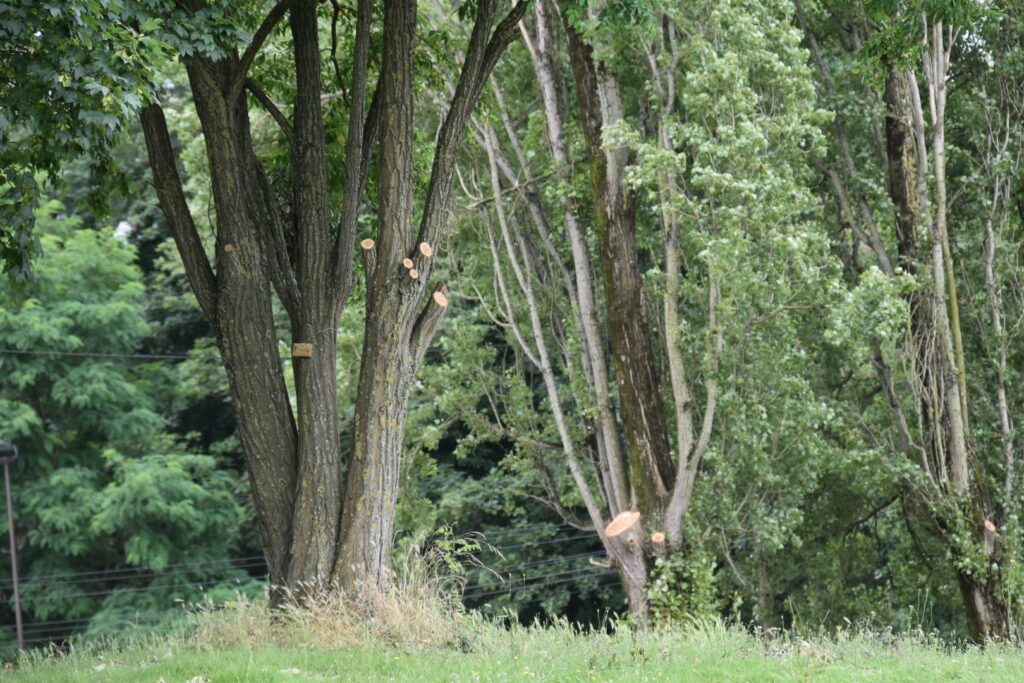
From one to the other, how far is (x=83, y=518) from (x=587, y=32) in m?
16.8

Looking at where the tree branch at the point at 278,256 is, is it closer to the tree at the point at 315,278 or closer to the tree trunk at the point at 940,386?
→ the tree at the point at 315,278

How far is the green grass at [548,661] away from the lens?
6781 millimetres

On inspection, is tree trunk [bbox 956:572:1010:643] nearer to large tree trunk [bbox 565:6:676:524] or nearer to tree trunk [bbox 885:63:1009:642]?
tree trunk [bbox 885:63:1009:642]

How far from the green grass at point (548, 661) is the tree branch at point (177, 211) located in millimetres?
2842

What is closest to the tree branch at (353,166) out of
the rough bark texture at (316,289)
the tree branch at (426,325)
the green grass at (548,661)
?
the rough bark texture at (316,289)

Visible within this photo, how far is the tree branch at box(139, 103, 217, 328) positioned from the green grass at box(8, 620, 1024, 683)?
284 cm

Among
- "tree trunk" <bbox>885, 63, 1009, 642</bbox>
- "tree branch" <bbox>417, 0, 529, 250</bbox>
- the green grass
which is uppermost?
"tree branch" <bbox>417, 0, 529, 250</bbox>

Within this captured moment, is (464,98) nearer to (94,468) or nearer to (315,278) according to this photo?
(315,278)

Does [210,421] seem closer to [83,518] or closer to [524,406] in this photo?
[83,518]

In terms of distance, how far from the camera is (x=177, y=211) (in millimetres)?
9844

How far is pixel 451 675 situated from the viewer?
6.98 metres

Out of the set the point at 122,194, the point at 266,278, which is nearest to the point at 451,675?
the point at 266,278

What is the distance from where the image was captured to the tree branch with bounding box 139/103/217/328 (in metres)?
9.77

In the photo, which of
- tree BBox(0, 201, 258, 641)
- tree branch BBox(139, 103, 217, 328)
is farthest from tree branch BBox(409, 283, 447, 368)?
tree BBox(0, 201, 258, 641)
